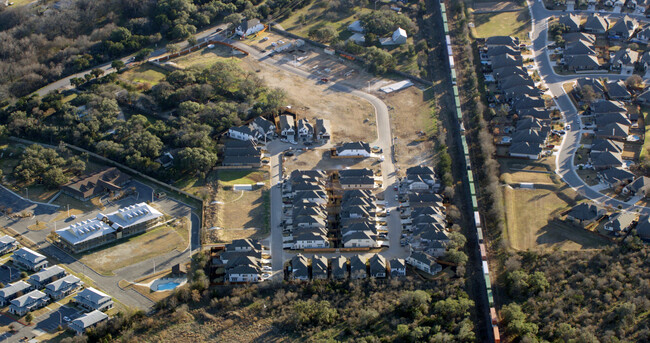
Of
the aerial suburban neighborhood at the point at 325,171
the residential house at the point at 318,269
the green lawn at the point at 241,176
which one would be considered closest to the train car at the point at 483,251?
the aerial suburban neighborhood at the point at 325,171

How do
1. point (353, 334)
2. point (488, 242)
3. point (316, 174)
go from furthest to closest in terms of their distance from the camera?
point (316, 174) → point (488, 242) → point (353, 334)

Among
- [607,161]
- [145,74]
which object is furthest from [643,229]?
[145,74]

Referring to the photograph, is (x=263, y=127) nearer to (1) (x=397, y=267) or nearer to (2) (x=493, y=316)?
(1) (x=397, y=267)

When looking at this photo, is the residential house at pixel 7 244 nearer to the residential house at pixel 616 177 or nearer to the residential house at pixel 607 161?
the residential house at pixel 616 177

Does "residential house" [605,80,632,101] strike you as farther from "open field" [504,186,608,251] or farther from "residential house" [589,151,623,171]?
"open field" [504,186,608,251]

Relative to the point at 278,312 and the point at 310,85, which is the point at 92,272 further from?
the point at 310,85

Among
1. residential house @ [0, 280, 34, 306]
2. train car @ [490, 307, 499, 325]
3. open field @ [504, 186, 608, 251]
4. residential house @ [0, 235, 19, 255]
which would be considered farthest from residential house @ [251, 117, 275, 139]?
train car @ [490, 307, 499, 325]

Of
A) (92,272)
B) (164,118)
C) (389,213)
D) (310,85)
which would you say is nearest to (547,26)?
(310,85)
